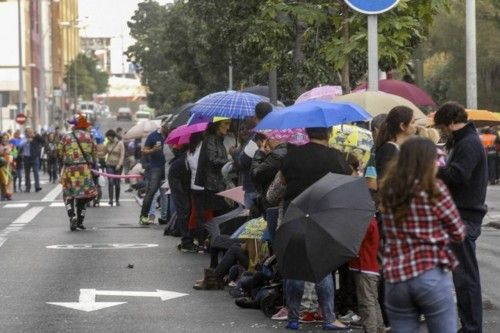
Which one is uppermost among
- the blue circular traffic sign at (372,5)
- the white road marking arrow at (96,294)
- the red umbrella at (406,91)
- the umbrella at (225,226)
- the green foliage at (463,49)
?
the green foliage at (463,49)

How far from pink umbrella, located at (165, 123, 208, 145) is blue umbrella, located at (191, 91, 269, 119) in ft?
1.30

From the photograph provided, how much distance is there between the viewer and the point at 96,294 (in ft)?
46.5

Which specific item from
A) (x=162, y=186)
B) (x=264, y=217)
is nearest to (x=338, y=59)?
(x=264, y=217)

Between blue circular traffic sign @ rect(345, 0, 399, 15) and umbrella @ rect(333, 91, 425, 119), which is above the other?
blue circular traffic sign @ rect(345, 0, 399, 15)

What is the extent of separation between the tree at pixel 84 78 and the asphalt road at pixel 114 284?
11294 centimetres

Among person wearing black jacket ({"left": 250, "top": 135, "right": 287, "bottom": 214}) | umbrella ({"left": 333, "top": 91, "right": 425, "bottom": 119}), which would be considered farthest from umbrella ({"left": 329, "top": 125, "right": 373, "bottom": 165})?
umbrella ({"left": 333, "top": 91, "right": 425, "bottom": 119})

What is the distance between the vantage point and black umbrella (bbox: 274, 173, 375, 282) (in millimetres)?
10555

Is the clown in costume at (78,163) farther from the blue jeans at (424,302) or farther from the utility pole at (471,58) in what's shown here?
the blue jeans at (424,302)

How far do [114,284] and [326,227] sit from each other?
499cm

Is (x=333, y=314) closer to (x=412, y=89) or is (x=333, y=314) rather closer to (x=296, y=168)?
(x=296, y=168)

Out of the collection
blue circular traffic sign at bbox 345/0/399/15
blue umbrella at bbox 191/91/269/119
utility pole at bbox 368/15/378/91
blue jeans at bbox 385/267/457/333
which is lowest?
blue jeans at bbox 385/267/457/333

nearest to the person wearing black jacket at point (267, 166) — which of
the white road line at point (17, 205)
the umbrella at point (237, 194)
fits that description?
the umbrella at point (237, 194)

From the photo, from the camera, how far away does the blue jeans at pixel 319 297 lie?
1141 centimetres

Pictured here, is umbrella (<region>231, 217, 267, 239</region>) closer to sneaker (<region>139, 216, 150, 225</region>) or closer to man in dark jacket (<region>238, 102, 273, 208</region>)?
man in dark jacket (<region>238, 102, 273, 208</region>)
